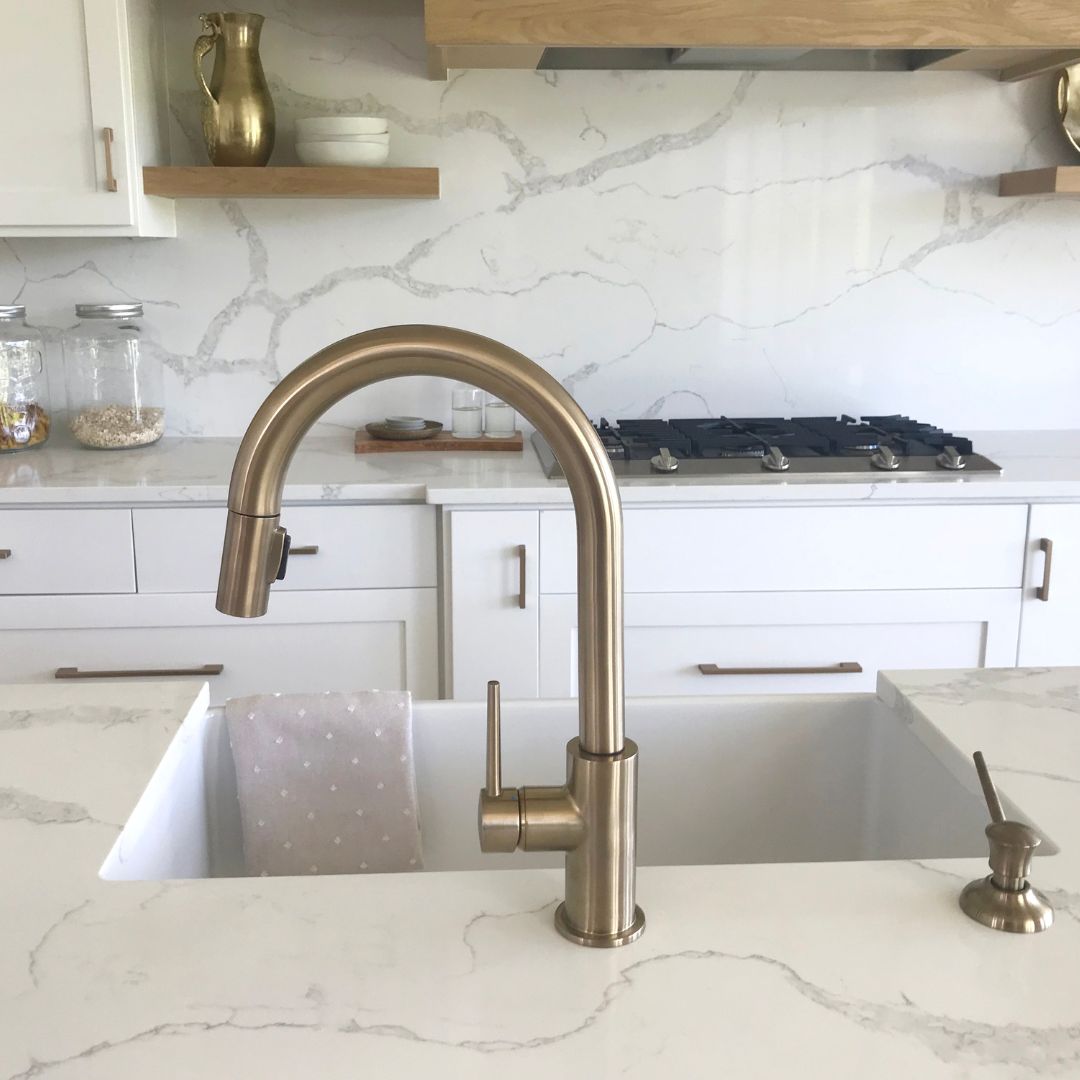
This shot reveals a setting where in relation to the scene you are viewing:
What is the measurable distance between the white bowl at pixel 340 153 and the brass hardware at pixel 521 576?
89cm

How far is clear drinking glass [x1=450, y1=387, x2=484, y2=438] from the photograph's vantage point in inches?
108

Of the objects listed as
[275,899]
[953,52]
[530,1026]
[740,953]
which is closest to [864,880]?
[740,953]

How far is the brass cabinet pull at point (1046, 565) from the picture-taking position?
2391 mm

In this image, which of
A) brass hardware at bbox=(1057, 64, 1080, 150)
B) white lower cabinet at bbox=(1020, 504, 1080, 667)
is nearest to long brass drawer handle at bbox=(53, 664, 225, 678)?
white lower cabinet at bbox=(1020, 504, 1080, 667)

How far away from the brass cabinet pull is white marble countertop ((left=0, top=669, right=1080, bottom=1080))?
4.89 feet

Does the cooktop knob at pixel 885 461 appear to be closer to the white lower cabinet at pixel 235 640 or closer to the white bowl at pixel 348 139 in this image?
the white lower cabinet at pixel 235 640

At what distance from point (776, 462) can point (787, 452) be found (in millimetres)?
103

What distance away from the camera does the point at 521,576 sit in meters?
2.32

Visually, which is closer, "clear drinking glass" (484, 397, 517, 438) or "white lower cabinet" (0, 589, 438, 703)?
"white lower cabinet" (0, 589, 438, 703)

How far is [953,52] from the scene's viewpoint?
2.52 metres

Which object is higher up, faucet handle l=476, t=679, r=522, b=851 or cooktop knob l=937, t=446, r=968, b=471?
faucet handle l=476, t=679, r=522, b=851

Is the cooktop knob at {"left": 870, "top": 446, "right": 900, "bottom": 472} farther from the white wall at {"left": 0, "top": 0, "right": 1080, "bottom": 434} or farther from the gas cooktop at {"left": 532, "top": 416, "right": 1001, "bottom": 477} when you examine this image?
the white wall at {"left": 0, "top": 0, "right": 1080, "bottom": 434}

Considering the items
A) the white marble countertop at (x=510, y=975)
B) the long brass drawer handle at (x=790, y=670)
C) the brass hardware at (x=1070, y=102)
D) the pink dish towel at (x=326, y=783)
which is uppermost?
the brass hardware at (x=1070, y=102)

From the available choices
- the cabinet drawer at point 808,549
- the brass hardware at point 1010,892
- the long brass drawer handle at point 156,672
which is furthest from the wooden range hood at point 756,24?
the brass hardware at point 1010,892
